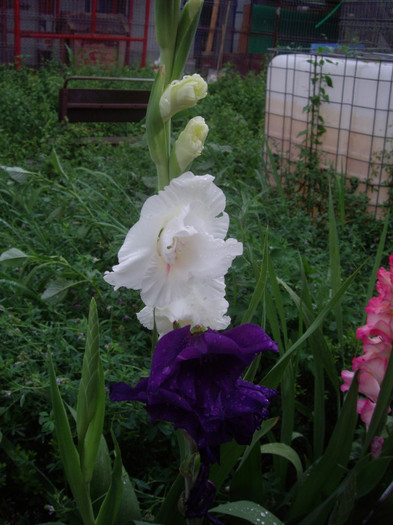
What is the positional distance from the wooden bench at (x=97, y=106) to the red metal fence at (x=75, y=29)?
14.1 feet

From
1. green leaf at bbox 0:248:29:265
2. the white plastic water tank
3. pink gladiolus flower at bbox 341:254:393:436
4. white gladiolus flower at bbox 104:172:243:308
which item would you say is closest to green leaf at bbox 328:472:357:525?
pink gladiolus flower at bbox 341:254:393:436

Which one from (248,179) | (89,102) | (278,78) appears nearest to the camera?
(248,179)

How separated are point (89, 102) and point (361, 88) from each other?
2108 millimetres

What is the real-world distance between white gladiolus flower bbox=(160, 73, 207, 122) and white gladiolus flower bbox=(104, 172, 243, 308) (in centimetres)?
13

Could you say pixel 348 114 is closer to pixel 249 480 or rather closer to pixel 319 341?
pixel 319 341

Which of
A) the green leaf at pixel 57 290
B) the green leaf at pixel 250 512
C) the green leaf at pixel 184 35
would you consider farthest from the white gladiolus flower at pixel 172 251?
the green leaf at pixel 57 290

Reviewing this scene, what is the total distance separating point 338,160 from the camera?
3.64 meters

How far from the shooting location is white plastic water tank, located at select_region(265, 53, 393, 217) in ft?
11.0

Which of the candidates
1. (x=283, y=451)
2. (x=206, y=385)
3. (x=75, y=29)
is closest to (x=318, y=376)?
(x=283, y=451)

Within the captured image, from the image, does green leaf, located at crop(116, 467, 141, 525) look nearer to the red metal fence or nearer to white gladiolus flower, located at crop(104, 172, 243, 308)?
white gladiolus flower, located at crop(104, 172, 243, 308)

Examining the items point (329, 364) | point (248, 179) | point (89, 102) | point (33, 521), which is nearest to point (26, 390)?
point (33, 521)

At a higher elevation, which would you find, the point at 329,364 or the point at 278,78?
the point at 278,78

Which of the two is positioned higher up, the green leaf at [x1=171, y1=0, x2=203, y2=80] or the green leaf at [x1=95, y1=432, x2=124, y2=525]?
the green leaf at [x1=171, y1=0, x2=203, y2=80]

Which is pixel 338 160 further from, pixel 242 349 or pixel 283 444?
pixel 242 349
